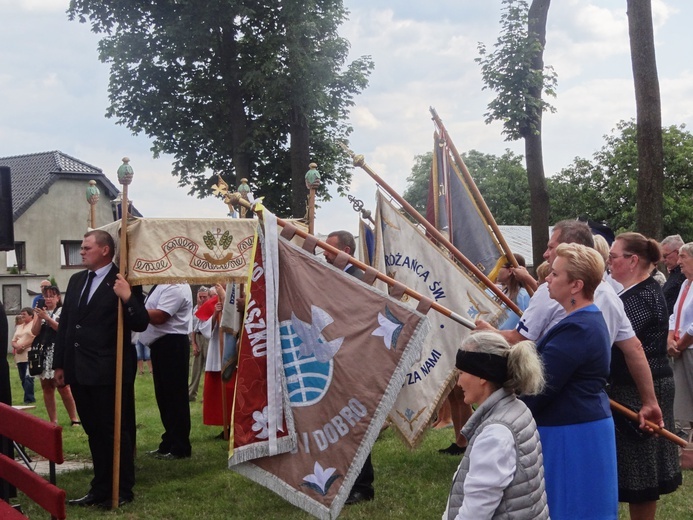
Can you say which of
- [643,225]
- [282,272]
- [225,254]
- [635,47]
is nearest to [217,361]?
[225,254]

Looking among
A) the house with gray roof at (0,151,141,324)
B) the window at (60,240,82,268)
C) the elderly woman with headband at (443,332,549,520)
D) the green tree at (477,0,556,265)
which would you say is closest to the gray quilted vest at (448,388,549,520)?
the elderly woman with headband at (443,332,549,520)

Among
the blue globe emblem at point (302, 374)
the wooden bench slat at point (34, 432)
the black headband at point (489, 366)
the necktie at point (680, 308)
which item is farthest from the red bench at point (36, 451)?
the necktie at point (680, 308)

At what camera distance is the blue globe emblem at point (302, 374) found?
470cm

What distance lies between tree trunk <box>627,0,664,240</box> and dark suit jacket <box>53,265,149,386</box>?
7100 mm

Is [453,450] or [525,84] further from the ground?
[525,84]

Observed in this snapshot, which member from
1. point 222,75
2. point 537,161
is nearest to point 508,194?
point 222,75

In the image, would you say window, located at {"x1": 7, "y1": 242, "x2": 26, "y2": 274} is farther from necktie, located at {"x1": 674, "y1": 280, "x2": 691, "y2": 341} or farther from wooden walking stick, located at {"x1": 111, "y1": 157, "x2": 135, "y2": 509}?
necktie, located at {"x1": 674, "y1": 280, "x2": 691, "y2": 341}

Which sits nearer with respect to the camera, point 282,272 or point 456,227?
point 282,272

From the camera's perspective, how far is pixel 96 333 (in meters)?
6.39

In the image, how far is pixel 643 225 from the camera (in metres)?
10.7

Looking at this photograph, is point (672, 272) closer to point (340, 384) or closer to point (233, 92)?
point (340, 384)

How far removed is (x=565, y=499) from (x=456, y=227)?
340cm

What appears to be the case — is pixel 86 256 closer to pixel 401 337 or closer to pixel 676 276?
pixel 401 337

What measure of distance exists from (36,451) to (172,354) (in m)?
3.73
